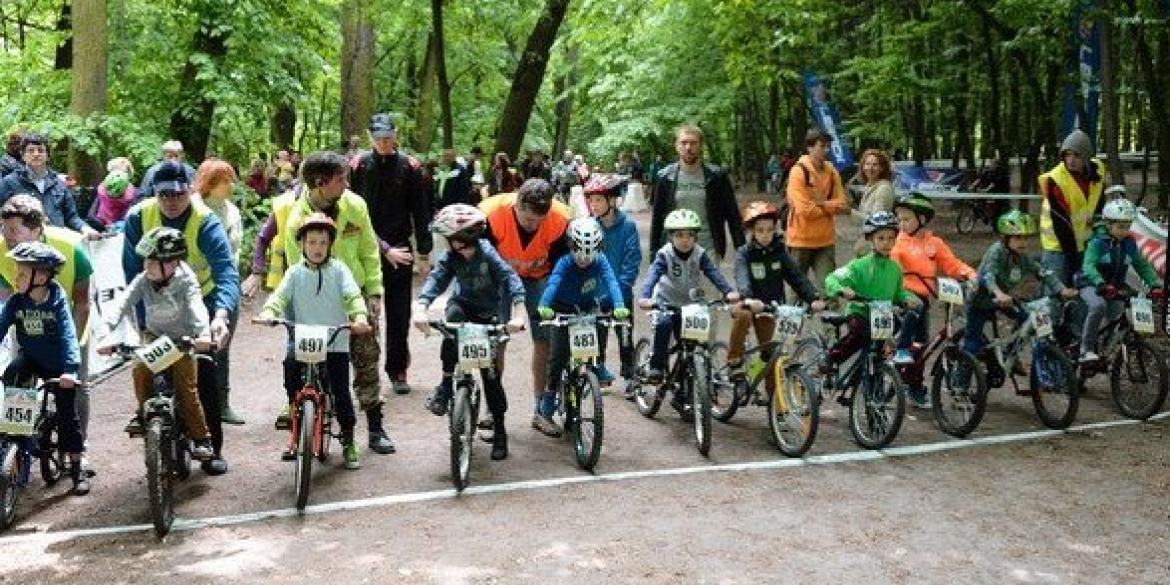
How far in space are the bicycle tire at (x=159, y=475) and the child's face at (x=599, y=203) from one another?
4.18m

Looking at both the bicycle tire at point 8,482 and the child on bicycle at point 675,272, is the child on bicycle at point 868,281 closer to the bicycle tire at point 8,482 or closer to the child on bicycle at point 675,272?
the child on bicycle at point 675,272

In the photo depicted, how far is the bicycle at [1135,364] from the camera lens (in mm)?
9086

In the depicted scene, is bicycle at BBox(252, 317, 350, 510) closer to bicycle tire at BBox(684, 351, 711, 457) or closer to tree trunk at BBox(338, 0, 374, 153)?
bicycle tire at BBox(684, 351, 711, 457)

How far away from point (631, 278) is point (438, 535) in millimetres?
3689

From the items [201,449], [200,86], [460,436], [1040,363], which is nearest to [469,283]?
[460,436]

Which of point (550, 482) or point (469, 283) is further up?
point (469, 283)

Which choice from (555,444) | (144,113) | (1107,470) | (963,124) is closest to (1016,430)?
(1107,470)

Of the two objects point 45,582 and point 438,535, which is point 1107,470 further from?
point 45,582

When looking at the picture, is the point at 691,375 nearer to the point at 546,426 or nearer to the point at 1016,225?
the point at 546,426

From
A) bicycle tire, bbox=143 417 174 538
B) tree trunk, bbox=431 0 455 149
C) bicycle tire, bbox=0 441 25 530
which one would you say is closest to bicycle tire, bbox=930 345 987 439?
bicycle tire, bbox=143 417 174 538

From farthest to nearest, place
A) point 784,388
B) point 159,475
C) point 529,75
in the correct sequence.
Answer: point 529,75 → point 784,388 → point 159,475

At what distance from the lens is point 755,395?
875cm

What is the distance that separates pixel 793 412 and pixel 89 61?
1099 cm

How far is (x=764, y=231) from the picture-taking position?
28.4 ft
